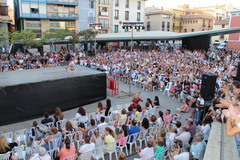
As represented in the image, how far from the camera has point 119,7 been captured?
39875mm

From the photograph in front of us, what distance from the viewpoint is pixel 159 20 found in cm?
4956

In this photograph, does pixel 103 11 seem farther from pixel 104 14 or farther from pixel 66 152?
pixel 66 152

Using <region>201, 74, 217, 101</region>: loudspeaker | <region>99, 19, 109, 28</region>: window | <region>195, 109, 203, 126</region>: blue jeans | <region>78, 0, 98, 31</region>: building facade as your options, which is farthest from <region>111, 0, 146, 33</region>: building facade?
<region>195, 109, 203, 126</region>: blue jeans

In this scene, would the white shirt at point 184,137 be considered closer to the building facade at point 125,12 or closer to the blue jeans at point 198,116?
the blue jeans at point 198,116

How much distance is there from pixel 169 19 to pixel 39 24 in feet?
106

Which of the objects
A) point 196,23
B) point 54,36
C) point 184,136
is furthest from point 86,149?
point 196,23

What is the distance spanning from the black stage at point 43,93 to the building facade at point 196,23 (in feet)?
165

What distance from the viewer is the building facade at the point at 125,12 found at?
3959 centimetres

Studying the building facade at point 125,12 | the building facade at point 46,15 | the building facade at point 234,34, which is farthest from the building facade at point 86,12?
the building facade at point 234,34

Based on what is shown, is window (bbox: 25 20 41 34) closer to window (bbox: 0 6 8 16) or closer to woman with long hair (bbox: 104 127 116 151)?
window (bbox: 0 6 8 16)

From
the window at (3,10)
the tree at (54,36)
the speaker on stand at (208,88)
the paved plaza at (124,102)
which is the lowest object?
the paved plaza at (124,102)

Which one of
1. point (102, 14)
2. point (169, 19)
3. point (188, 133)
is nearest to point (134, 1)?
point (102, 14)

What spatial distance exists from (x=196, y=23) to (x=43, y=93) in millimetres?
53326

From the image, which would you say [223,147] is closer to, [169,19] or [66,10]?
[66,10]
